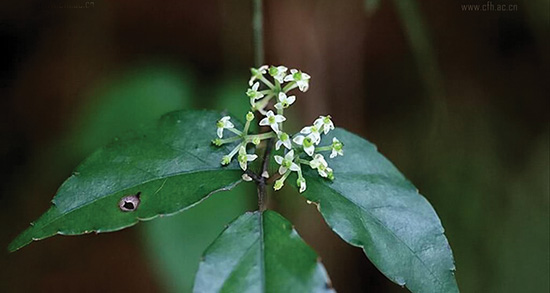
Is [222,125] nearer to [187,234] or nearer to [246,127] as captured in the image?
Result: [246,127]

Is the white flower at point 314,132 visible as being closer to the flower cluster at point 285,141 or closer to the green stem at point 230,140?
the flower cluster at point 285,141

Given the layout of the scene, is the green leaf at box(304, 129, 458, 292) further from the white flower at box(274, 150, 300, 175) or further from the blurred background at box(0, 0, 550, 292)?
the blurred background at box(0, 0, 550, 292)

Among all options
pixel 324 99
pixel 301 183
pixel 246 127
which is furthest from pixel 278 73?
pixel 324 99

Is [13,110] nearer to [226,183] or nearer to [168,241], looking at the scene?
[168,241]

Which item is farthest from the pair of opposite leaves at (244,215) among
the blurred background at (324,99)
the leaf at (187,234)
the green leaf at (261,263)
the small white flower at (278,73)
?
the blurred background at (324,99)

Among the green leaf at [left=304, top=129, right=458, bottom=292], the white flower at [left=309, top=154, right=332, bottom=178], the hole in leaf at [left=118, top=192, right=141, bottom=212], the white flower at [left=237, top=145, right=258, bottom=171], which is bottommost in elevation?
the green leaf at [left=304, top=129, right=458, bottom=292]


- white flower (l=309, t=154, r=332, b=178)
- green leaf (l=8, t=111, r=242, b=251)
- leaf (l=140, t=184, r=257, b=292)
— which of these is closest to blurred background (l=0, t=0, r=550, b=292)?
leaf (l=140, t=184, r=257, b=292)
